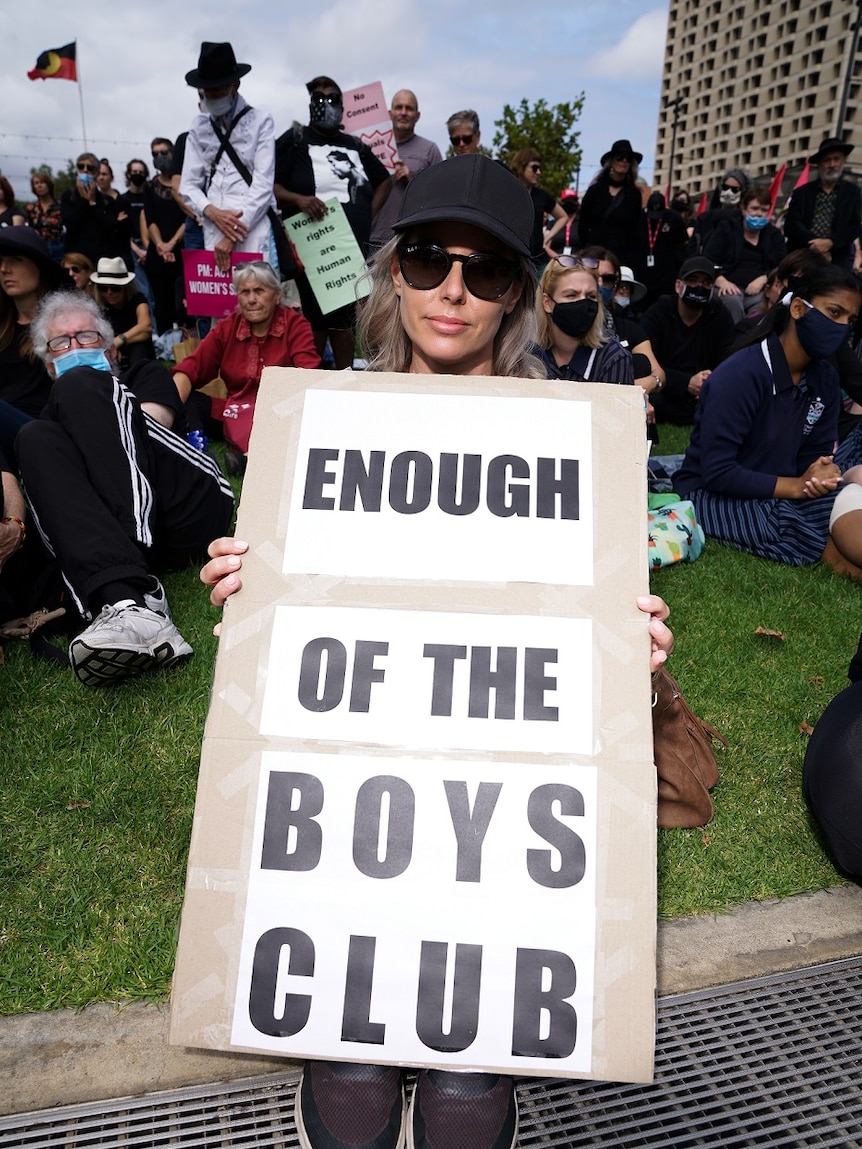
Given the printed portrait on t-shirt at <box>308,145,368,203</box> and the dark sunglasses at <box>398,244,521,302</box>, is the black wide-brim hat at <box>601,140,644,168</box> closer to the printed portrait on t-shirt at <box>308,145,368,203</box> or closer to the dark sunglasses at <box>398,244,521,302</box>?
the printed portrait on t-shirt at <box>308,145,368,203</box>

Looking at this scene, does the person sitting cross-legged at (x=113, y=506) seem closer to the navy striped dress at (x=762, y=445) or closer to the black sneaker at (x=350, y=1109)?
the black sneaker at (x=350, y=1109)

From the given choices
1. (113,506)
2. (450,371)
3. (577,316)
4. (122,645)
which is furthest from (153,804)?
(577,316)

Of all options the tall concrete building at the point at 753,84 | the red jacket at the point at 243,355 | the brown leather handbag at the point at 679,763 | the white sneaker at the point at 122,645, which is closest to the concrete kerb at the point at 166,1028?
the brown leather handbag at the point at 679,763

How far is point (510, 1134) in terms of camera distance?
1.43 meters

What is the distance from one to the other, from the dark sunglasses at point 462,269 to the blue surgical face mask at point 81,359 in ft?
7.44

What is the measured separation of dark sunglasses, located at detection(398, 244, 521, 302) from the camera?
1.85 metres

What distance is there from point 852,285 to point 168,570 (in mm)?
3616

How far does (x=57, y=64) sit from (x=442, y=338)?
1763 cm

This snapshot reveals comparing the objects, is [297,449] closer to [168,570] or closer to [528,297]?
[528,297]

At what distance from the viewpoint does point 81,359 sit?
3674 mm

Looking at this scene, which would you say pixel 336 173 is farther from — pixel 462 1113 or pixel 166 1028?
pixel 462 1113

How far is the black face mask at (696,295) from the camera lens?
6.66 metres

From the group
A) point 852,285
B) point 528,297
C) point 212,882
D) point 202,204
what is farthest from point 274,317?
point 212,882

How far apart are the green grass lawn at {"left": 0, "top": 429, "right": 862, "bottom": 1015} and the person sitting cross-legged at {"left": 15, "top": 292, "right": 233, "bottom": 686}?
0.74 ft
